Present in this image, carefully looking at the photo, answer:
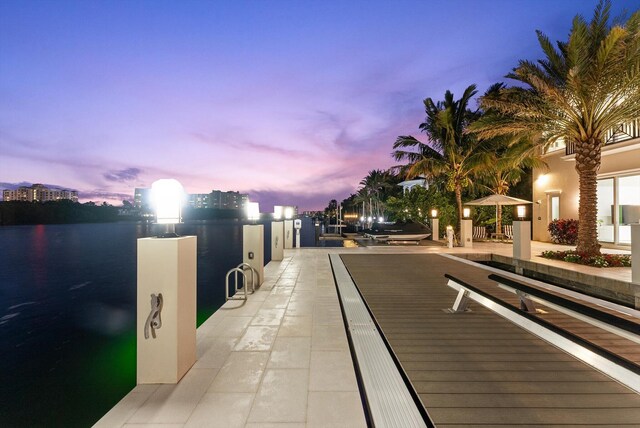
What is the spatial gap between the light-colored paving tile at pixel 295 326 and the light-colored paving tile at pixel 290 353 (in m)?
0.16

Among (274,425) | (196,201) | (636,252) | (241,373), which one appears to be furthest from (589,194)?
(196,201)

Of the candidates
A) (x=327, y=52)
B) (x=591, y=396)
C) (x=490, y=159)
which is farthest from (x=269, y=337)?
(x=327, y=52)

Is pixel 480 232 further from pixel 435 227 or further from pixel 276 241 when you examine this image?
pixel 276 241

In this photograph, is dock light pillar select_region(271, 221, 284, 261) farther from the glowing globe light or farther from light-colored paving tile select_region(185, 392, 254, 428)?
light-colored paving tile select_region(185, 392, 254, 428)

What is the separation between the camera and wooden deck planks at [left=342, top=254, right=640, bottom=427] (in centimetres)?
239

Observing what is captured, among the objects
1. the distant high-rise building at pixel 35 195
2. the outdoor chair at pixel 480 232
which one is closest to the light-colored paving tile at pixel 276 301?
the outdoor chair at pixel 480 232

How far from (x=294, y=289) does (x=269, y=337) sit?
2.59 meters

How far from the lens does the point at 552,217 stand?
49.2 feet

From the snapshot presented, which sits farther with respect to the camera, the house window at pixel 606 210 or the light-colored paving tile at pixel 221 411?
the house window at pixel 606 210

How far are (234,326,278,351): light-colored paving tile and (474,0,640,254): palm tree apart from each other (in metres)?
9.56

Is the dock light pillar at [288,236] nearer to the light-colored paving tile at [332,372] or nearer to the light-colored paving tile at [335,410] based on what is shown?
the light-colored paving tile at [332,372]

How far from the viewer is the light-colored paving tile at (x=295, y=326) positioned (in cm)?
408

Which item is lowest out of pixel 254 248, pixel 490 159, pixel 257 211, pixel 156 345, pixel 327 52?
pixel 156 345

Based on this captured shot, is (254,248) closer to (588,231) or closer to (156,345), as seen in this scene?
(156,345)
